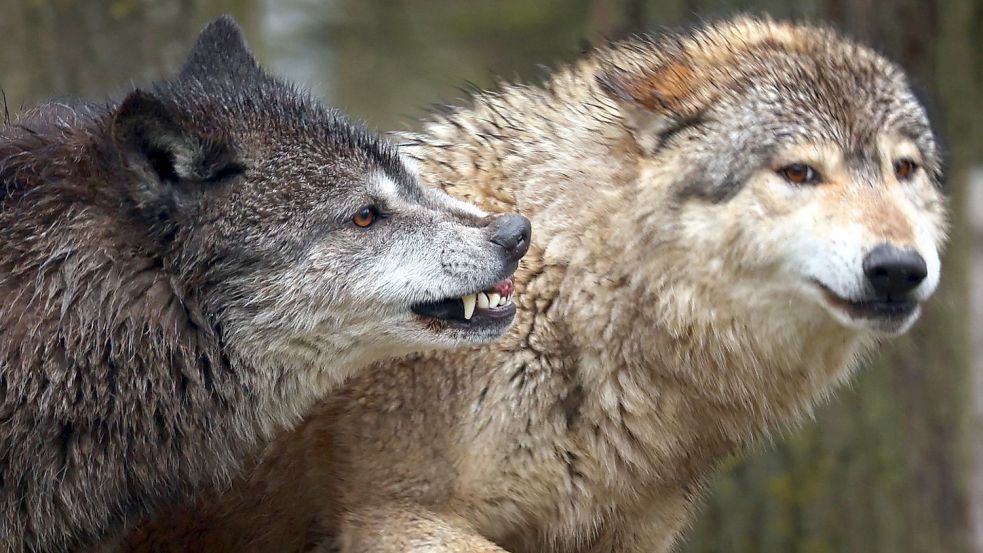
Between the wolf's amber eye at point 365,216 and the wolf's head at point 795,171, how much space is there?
115cm

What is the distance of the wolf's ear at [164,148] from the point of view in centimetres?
504

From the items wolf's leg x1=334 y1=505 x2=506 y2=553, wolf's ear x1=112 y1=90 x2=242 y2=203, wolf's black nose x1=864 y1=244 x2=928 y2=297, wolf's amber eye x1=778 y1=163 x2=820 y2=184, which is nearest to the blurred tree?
wolf's ear x1=112 y1=90 x2=242 y2=203

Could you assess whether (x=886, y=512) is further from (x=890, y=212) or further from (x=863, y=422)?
(x=890, y=212)

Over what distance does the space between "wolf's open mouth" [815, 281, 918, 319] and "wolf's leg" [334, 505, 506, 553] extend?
1599 mm

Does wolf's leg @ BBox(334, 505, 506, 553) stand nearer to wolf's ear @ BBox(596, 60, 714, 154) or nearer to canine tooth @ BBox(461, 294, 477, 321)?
canine tooth @ BBox(461, 294, 477, 321)

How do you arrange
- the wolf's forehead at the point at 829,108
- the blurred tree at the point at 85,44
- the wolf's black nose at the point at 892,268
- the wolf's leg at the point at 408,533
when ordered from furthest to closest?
the blurred tree at the point at 85,44 < the wolf's forehead at the point at 829,108 < the wolf's leg at the point at 408,533 < the wolf's black nose at the point at 892,268

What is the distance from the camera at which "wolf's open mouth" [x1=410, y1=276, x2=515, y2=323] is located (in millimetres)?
5305

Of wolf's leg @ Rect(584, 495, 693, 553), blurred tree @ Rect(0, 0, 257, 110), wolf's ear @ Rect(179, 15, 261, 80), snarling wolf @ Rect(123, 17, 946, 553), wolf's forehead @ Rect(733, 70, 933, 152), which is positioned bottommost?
wolf's leg @ Rect(584, 495, 693, 553)

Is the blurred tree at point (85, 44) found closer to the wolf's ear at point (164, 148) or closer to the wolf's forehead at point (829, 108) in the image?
the wolf's ear at point (164, 148)

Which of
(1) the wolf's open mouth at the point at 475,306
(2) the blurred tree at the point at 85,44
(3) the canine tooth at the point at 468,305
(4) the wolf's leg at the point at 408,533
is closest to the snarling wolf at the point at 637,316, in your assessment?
(4) the wolf's leg at the point at 408,533

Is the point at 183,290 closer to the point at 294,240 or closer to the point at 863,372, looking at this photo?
the point at 294,240

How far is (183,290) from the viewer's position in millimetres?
5242

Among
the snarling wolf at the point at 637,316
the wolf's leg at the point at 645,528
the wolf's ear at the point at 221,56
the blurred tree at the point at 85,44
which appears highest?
the blurred tree at the point at 85,44

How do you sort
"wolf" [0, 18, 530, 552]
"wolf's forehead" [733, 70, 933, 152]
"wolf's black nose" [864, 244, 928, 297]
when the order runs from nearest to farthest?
"wolf" [0, 18, 530, 552] < "wolf's black nose" [864, 244, 928, 297] < "wolf's forehead" [733, 70, 933, 152]
